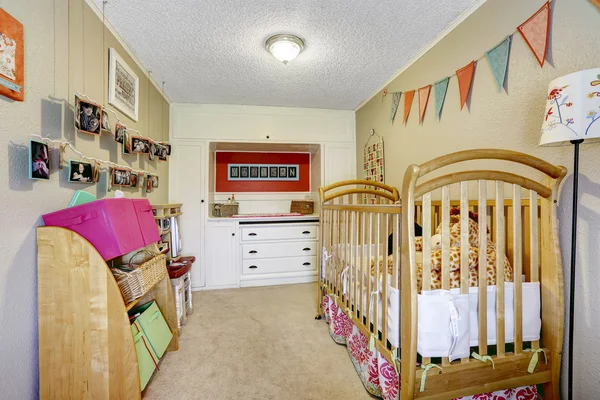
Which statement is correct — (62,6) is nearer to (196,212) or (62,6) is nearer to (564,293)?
(196,212)

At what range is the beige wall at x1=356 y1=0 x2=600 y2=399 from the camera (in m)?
1.12

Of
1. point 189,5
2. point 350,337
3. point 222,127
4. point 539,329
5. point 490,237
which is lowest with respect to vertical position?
point 350,337

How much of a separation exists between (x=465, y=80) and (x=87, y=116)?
2.19 metres

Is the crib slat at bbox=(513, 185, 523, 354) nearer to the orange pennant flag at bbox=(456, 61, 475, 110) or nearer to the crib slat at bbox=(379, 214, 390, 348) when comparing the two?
the crib slat at bbox=(379, 214, 390, 348)

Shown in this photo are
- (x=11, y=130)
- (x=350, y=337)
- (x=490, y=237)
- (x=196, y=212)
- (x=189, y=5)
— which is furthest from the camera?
(x=196, y=212)

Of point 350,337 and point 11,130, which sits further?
point 350,337

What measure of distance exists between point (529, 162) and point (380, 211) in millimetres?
626

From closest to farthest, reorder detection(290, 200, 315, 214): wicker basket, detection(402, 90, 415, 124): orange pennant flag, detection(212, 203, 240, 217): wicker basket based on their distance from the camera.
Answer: detection(402, 90, 415, 124): orange pennant flag
detection(212, 203, 240, 217): wicker basket
detection(290, 200, 315, 214): wicker basket

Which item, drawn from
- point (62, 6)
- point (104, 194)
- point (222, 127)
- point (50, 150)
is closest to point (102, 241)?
point (50, 150)

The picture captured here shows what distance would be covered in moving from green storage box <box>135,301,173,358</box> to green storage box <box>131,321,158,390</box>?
29mm

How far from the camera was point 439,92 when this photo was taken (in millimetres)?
1947

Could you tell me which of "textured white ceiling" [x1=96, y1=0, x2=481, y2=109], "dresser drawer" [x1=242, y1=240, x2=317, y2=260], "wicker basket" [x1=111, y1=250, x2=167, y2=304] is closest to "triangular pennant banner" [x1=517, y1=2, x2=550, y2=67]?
"textured white ceiling" [x1=96, y1=0, x2=481, y2=109]

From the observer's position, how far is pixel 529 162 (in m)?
1.13

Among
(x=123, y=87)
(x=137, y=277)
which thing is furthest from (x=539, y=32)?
(x=123, y=87)
